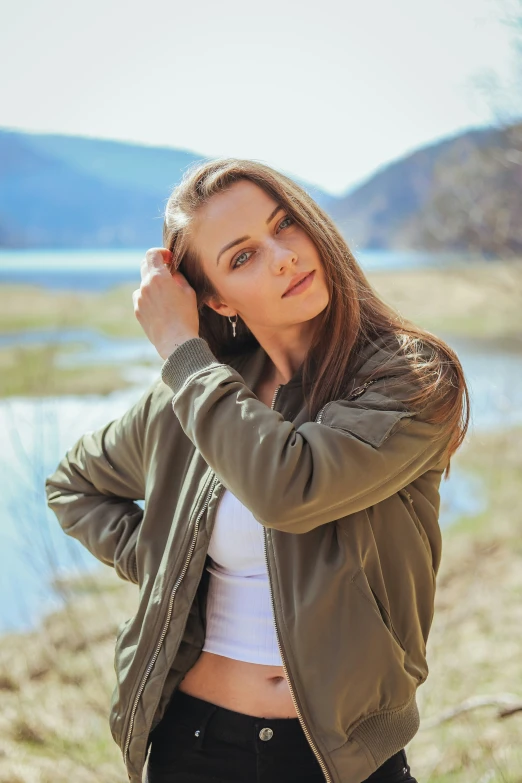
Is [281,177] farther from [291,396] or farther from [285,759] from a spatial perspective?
[285,759]

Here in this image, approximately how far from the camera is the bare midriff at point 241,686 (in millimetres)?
1556

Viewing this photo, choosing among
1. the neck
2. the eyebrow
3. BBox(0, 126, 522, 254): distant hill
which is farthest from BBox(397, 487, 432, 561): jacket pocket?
BBox(0, 126, 522, 254): distant hill

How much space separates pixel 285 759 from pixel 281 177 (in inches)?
46.7

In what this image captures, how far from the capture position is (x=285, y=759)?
1535mm

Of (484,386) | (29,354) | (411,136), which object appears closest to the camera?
(29,354)

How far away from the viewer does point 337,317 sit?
5.43ft

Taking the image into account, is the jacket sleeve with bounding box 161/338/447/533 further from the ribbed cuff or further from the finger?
the finger

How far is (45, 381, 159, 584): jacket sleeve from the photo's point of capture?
6.09ft

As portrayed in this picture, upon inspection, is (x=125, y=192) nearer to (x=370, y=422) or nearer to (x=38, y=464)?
(x=38, y=464)

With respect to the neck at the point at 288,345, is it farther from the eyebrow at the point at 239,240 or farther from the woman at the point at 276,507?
the eyebrow at the point at 239,240

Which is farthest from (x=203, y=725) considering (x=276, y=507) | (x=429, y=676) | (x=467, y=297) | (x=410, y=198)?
(x=467, y=297)

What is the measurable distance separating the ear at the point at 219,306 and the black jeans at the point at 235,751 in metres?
0.85

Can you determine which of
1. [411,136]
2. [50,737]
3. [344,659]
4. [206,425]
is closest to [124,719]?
[344,659]

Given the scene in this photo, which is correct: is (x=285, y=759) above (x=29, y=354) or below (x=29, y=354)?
above
